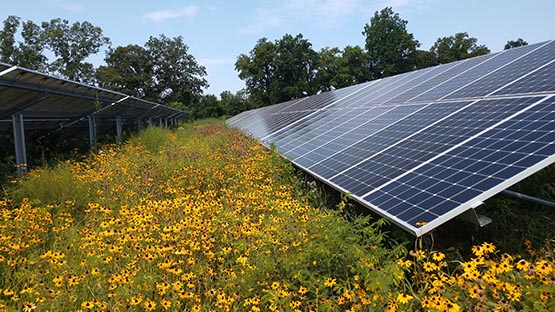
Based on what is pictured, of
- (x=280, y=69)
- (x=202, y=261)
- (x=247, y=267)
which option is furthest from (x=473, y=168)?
(x=280, y=69)

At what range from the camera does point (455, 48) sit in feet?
191

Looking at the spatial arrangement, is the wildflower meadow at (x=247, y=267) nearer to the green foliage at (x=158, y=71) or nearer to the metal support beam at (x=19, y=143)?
the metal support beam at (x=19, y=143)

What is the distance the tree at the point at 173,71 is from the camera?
49344 millimetres

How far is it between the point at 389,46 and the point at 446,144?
53.2 metres

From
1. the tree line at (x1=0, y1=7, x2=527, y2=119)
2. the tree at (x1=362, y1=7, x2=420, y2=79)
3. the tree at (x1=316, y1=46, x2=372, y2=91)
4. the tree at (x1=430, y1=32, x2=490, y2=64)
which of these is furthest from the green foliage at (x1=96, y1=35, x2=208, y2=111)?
the tree at (x1=430, y1=32, x2=490, y2=64)

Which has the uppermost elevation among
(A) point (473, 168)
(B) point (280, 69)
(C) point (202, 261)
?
(B) point (280, 69)

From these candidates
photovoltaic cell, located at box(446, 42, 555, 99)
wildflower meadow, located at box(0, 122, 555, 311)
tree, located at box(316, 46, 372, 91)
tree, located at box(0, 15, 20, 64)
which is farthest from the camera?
tree, located at box(316, 46, 372, 91)

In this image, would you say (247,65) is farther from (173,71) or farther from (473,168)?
(473,168)

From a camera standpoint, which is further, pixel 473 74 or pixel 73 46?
pixel 73 46

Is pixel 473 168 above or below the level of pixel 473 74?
below

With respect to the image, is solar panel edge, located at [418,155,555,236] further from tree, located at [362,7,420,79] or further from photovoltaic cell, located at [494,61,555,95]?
tree, located at [362,7,420,79]

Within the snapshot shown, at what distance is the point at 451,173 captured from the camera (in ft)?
11.1

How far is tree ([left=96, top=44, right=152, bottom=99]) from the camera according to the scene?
4688 centimetres

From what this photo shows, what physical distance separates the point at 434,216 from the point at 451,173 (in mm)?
764
